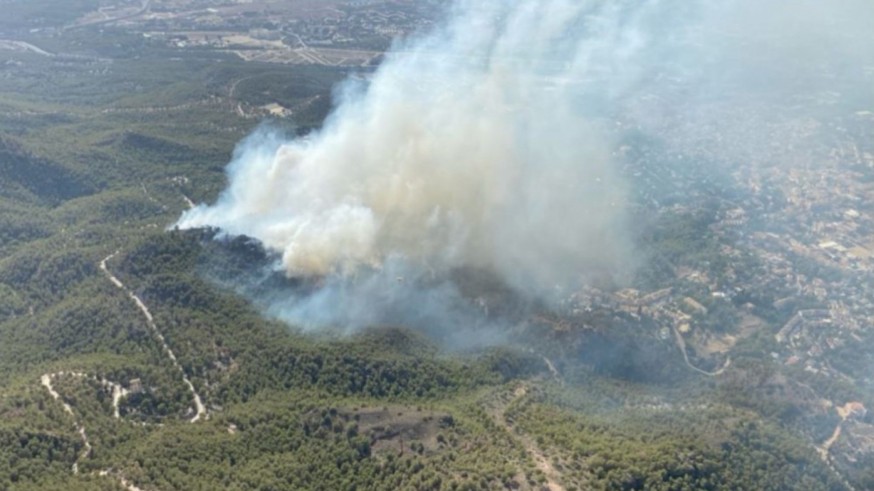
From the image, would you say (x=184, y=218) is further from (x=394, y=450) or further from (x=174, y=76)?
(x=174, y=76)

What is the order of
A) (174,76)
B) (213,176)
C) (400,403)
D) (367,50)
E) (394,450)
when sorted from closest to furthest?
(394,450) < (400,403) < (213,176) < (174,76) < (367,50)

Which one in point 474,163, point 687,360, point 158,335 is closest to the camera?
point 158,335

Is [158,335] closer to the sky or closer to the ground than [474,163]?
closer to the ground

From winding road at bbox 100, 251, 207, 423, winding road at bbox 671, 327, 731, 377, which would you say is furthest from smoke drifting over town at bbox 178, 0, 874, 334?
winding road at bbox 671, 327, 731, 377

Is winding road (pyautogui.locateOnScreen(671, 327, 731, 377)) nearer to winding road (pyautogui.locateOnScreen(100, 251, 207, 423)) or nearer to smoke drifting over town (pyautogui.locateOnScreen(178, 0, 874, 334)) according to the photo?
smoke drifting over town (pyautogui.locateOnScreen(178, 0, 874, 334))

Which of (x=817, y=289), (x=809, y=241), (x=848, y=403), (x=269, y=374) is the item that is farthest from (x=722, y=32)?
(x=269, y=374)

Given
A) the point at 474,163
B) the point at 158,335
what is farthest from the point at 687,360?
the point at 158,335

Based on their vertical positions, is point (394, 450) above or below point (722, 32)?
below

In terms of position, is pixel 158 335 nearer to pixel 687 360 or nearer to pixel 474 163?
pixel 474 163
